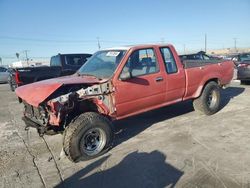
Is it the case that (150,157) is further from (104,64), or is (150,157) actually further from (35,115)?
(35,115)

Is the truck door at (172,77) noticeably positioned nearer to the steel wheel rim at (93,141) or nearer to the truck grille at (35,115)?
the steel wheel rim at (93,141)

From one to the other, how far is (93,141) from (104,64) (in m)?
1.68

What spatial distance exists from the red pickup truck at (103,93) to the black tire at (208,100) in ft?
1.71

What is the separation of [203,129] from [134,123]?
1.81m

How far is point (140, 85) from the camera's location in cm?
526

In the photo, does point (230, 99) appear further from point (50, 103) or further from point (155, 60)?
point (50, 103)

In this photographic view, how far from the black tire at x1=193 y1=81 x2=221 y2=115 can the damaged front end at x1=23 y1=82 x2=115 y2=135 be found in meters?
2.89

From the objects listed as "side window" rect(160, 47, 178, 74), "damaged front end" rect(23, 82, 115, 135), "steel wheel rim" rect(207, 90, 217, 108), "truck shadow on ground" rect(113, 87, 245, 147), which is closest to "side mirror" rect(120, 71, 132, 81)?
"damaged front end" rect(23, 82, 115, 135)

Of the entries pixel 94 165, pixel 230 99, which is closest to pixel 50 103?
pixel 94 165

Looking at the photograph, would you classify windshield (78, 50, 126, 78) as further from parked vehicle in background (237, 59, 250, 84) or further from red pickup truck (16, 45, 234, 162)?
parked vehicle in background (237, 59, 250, 84)

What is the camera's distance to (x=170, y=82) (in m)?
5.84

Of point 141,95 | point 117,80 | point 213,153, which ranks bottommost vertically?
point 213,153

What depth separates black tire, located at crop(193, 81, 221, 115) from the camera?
6.80 metres

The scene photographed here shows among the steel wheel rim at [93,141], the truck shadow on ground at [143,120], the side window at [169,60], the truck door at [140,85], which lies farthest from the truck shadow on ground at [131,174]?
the side window at [169,60]
